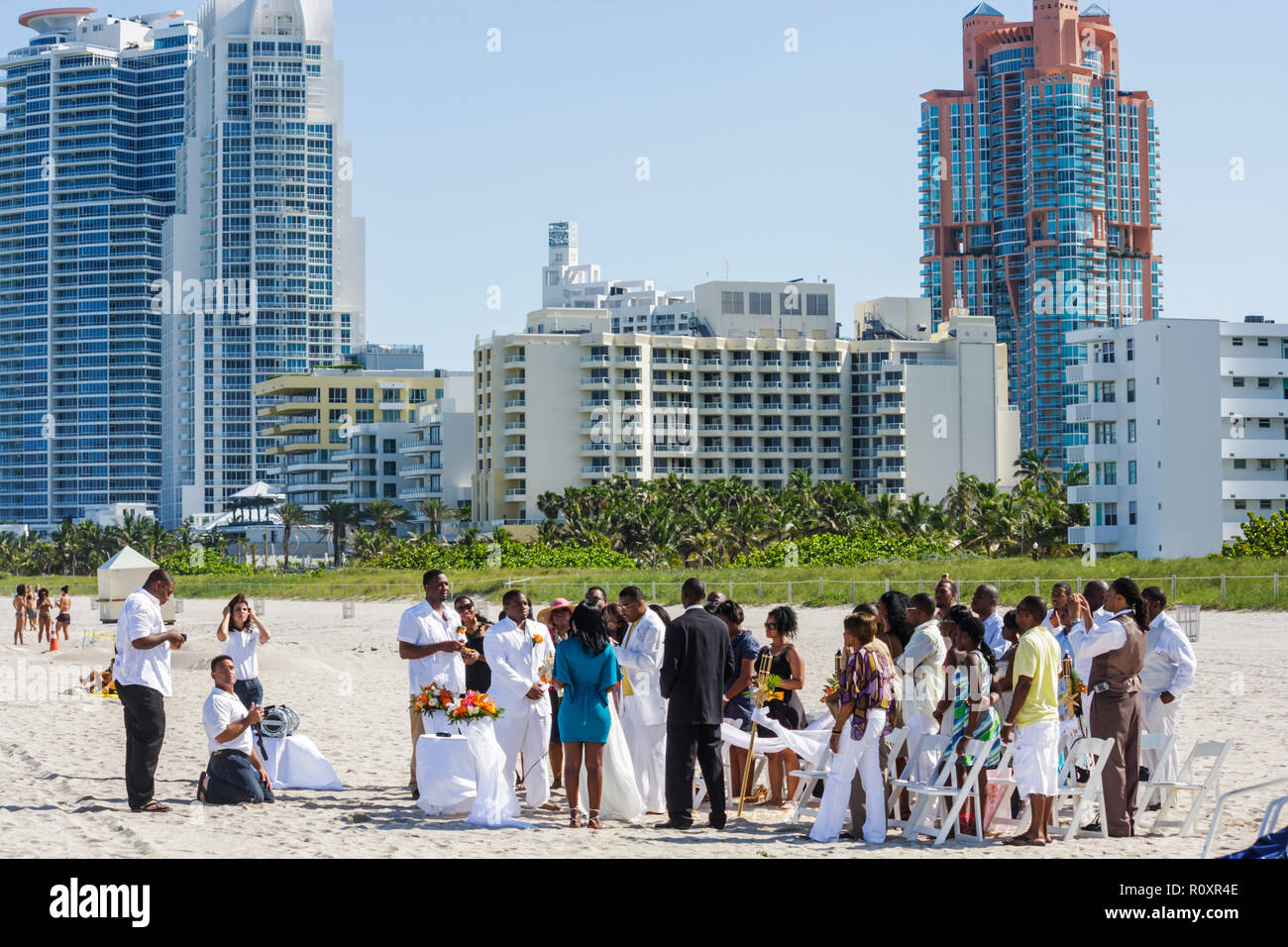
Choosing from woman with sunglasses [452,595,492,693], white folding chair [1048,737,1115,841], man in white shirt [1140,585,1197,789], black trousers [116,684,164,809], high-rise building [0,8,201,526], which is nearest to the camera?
white folding chair [1048,737,1115,841]

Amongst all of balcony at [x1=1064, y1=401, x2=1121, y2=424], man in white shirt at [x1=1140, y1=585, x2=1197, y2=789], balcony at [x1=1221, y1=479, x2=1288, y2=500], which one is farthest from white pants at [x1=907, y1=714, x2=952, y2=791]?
balcony at [x1=1221, y1=479, x2=1288, y2=500]

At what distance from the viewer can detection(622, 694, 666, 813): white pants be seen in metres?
12.4

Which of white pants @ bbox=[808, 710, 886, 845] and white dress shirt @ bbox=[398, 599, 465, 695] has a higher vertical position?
white dress shirt @ bbox=[398, 599, 465, 695]

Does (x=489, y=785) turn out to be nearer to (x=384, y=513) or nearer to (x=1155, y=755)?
(x=1155, y=755)

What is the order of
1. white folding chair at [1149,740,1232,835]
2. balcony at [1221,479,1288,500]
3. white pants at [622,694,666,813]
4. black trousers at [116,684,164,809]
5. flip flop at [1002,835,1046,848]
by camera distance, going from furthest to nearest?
balcony at [1221,479,1288,500]
white pants at [622,694,666,813]
black trousers at [116,684,164,809]
white folding chair at [1149,740,1232,835]
flip flop at [1002,835,1046,848]

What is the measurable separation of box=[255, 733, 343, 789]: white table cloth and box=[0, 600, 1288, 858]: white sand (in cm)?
17

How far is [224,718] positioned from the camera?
1248cm

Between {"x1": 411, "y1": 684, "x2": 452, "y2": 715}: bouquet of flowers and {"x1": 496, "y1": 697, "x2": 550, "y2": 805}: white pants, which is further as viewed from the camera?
{"x1": 496, "y1": 697, "x2": 550, "y2": 805}: white pants

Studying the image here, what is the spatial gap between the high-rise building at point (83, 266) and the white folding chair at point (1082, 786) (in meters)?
169

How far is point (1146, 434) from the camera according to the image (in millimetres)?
70750

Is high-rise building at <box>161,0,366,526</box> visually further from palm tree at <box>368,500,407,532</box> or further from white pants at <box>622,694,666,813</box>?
white pants at <box>622,694,666,813</box>

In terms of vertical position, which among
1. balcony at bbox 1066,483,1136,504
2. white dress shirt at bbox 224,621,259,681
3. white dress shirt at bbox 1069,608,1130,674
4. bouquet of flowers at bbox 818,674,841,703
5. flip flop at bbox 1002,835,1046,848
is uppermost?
balcony at bbox 1066,483,1136,504

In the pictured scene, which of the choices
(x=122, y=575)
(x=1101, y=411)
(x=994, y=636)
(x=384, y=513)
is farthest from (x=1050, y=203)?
(x=994, y=636)

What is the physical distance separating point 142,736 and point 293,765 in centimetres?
170
